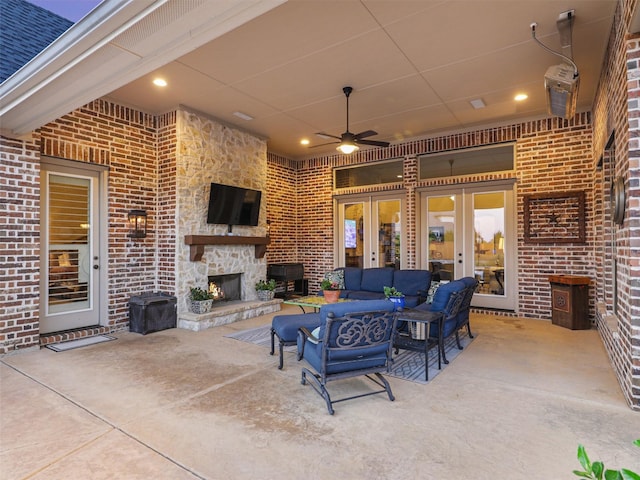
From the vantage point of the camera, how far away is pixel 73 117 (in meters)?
4.87

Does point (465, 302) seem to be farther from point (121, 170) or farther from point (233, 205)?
point (121, 170)

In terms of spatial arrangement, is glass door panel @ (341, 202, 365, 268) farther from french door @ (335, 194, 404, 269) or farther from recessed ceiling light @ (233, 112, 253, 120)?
recessed ceiling light @ (233, 112, 253, 120)

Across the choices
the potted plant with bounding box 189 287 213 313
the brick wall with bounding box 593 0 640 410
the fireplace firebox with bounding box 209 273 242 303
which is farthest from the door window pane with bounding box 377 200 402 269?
the brick wall with bounding box 593 0 640 410

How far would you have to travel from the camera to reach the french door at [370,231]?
7426mm

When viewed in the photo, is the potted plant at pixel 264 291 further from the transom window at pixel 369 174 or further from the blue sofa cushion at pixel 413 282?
the transom window at pixel 369 174

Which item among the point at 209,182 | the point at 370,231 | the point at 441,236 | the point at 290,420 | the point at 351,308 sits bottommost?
the point at 290,420

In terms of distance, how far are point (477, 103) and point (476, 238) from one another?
7.62 ft

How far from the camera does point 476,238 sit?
21.4 feet

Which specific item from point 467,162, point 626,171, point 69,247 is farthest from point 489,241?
point 69,247

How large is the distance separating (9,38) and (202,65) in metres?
2.42

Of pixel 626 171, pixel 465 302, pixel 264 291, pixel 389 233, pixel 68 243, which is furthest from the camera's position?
pixel 389 233

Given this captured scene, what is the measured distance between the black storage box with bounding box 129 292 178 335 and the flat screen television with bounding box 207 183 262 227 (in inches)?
55.2

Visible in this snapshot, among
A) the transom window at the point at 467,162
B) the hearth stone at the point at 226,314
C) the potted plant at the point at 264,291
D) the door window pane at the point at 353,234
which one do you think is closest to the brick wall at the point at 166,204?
the hearth stone at the point at 226,314

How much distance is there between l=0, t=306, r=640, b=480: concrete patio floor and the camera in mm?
2100
